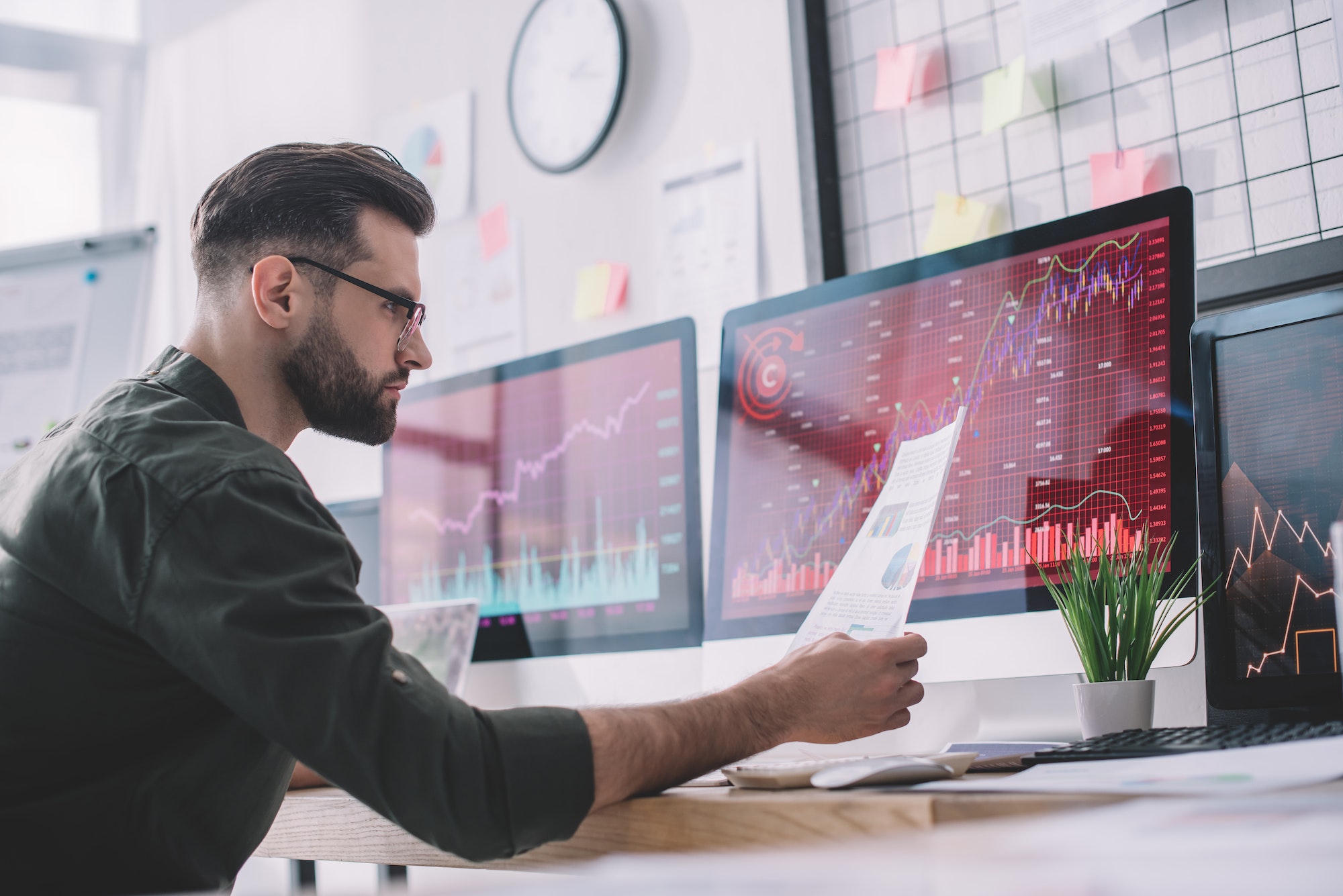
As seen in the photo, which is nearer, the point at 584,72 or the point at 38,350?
the point at 584,72

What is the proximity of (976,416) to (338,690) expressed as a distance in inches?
27.2

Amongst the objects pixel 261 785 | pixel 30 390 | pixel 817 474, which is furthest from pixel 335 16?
pixel 261 785

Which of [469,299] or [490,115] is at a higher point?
[490,115]

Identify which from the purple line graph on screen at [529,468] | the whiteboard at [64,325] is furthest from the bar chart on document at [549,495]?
the whiteboard at [64,325]

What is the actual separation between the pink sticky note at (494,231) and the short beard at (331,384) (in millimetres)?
1057

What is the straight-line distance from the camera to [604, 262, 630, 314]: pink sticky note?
1.95m

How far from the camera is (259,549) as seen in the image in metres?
0.74

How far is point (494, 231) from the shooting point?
2.17 metres

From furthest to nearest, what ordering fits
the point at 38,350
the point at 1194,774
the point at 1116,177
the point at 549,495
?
the point at 38,350, the point at 549,495, the point at 1116,177, the point at 1194,774

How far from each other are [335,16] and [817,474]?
192cm

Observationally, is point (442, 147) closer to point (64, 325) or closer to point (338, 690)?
point (64, 325)

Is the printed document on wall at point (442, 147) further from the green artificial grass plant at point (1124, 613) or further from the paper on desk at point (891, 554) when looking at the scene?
the green artificial grass plant at point (1124, 613)

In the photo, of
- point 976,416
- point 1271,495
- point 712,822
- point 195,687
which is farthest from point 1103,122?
point 195,687

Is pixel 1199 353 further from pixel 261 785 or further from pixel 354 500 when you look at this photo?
pixel 354 500
